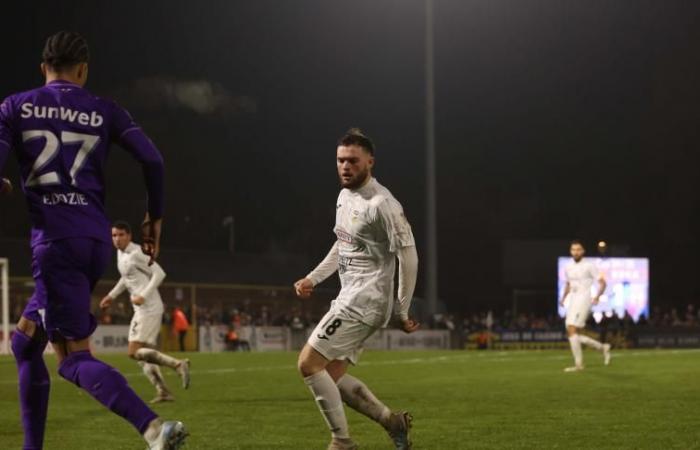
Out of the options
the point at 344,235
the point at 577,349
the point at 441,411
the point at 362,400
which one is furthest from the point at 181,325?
the point at 344,235

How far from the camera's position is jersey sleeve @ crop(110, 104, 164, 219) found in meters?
6.29

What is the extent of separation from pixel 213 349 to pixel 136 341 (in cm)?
2743

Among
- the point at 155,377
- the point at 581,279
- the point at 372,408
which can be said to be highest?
the point at 581,279

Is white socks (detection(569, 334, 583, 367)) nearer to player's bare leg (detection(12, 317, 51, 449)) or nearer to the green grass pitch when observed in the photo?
the green grass pitch

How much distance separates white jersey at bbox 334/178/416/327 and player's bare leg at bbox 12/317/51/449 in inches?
90.5

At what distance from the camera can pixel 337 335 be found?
8031mm

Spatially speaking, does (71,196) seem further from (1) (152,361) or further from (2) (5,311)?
(2) (5,311)

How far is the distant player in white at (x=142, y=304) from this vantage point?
14.5 m

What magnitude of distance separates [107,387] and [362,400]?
267 cm

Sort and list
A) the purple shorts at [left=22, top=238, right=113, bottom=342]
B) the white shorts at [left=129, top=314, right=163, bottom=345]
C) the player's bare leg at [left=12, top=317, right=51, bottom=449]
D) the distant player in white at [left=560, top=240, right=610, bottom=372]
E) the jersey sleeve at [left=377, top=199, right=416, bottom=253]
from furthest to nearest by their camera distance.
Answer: the distant player in white at [left=560, top=240, right=610, bottom=372] → the white shorts at [left=129, top=314, right=163, bottom=345] → the jersey sleeve at [left=377, top=199, right=416, bottom=253] → the player's bare leg at [left=12, top=317, right=51, bottom=449] → the purple shorts at [left=22, top=238, right=113, bottom=342]

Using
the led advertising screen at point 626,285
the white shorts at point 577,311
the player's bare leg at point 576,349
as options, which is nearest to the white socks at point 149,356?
the player's bare leg at point 576,349

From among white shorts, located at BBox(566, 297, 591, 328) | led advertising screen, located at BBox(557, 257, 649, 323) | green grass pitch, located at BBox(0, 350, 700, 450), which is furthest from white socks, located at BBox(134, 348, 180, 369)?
led advertising screen, located at BBox(557, 257, 649, 323)

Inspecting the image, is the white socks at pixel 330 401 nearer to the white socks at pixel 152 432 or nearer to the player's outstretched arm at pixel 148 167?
the player's outstretched arm at pixel 148 167

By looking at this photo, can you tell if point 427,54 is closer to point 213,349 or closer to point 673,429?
point 213,349
